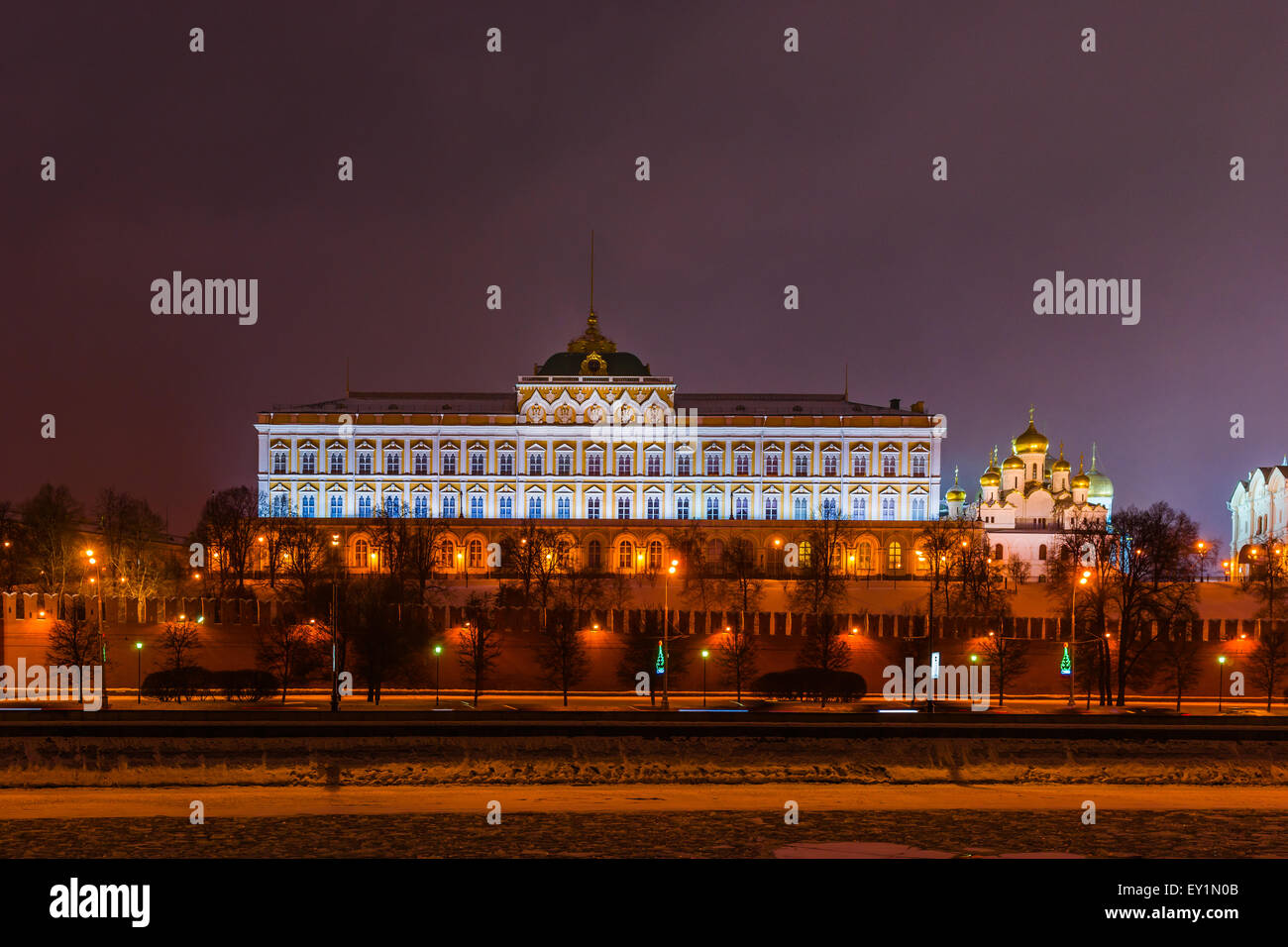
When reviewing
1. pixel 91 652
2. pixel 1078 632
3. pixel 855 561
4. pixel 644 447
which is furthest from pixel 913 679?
pixel 644 447

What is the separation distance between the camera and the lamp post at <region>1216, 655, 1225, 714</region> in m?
51.2

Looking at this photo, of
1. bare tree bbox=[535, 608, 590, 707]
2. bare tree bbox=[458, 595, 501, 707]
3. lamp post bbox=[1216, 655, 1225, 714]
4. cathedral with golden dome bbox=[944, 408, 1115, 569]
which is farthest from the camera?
cathedral with golden dome bbox=[944, 408, 1115, 569]

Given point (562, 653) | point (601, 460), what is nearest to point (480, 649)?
point (562, 653)

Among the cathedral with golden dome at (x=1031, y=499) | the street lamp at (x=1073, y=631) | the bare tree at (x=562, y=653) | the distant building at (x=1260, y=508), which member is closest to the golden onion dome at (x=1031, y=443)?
the cathedral with golden dome at (x=1031, y=499)

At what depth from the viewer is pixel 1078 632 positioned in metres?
55.0

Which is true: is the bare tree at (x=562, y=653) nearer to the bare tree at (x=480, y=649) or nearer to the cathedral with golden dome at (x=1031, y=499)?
the bare tree at (x=480, y=649)

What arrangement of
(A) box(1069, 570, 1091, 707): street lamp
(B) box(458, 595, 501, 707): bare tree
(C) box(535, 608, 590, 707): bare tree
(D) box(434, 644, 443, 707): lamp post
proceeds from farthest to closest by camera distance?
(C) box(535, 608, 590, 707): bare tree < (B) box(458, 595, 501, 707): bare tree < (D) box(434, 644, 443, 707): lamp post < (A) box(1069, 570, 1091, 707): street lamp

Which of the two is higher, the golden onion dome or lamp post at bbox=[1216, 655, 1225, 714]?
the golden onion dome

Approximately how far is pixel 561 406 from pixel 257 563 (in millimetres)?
27561

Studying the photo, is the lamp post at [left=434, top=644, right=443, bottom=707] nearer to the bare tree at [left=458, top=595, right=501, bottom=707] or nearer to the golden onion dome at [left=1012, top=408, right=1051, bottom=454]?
the bare tree at [left=458, top=595, right=501, bottom=707]

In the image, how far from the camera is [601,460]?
101 metres

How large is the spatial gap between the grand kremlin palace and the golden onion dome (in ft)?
38.9

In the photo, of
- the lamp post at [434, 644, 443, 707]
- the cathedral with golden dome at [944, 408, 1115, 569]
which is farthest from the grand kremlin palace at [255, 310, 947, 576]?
the lamp post at [434, 644, 443, 707]
